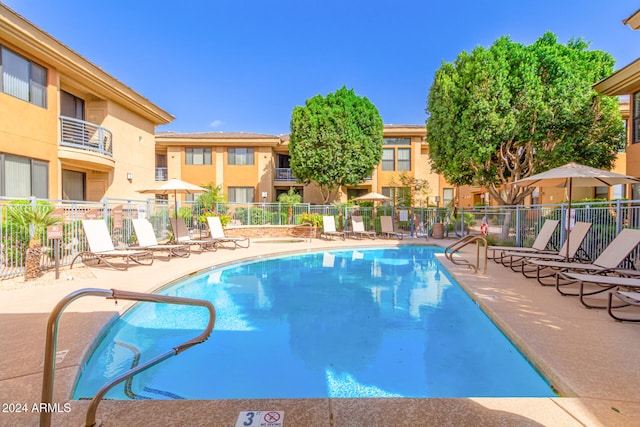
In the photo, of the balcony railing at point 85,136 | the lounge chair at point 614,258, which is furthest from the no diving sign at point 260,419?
the balcony railing at point 85,136

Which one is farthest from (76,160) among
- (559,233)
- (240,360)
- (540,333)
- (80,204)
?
(559,233)

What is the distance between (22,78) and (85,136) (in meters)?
3.14

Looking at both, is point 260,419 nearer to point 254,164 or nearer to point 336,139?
point 336,139

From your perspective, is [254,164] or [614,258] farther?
[254,164]

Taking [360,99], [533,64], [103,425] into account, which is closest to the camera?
[103,425]

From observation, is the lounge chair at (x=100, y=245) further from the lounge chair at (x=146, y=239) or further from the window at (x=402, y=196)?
the window at (x=402, y=196)

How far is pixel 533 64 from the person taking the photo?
1402 centimetres

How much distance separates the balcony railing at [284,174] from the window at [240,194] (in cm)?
251

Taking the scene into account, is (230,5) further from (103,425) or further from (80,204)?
(103,425)

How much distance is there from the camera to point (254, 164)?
1013 inches

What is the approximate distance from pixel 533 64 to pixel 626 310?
1279cm

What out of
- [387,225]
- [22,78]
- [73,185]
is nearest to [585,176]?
→ [387,225]

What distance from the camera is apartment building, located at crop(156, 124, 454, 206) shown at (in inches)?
987

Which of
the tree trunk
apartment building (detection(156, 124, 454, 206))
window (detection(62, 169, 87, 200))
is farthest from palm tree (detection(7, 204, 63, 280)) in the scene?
apartment building (detection(156, 124, 454, 206))
